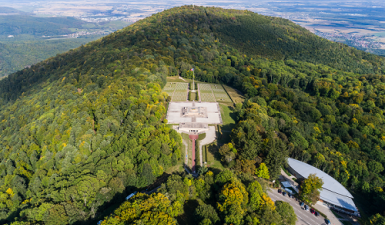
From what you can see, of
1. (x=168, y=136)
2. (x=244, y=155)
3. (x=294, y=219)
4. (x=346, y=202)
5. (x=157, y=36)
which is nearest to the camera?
(x=294, y=219)

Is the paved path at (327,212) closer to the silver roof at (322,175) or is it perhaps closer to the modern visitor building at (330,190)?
the modern visitor building at (330,190)

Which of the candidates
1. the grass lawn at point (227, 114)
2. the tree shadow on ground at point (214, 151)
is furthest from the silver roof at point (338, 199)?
the grass lawn at point (227, 114)

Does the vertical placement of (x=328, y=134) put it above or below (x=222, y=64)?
below

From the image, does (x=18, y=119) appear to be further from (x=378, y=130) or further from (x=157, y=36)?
(x=378, y=130)

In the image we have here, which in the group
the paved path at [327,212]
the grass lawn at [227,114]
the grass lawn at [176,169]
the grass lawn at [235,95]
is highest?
the grass lawn at [235,95]

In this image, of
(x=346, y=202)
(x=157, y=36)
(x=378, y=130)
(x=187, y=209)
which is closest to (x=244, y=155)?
(x=187, y=209)

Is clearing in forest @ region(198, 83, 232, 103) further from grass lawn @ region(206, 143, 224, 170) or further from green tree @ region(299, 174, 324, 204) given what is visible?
green tree @ region(299, 174, 324, 204)

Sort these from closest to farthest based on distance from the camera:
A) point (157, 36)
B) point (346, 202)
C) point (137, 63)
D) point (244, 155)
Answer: point (346, 202) < point (244, 155) < point (137, 63) < point (157, 36)

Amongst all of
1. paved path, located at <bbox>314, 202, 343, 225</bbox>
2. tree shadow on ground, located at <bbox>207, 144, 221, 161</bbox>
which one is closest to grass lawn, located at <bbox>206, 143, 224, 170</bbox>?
tree shadow on ground, located at <bbox>207, 144, 221, 161</bbox>
